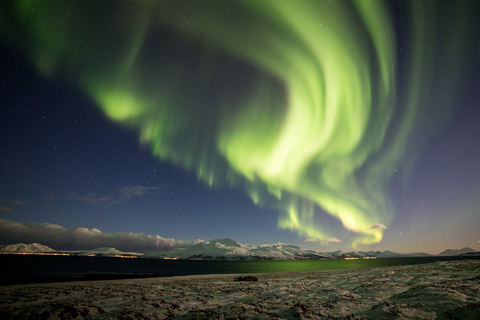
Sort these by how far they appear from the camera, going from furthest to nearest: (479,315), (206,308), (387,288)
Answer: (387,288)
(206,308)
(479,315)

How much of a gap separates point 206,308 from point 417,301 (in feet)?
36.5

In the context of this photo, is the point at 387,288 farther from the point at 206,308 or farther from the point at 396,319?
the point at 206,308

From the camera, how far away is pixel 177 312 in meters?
10.9

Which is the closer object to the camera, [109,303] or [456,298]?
[456,298]

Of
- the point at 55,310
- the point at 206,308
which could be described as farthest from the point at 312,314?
the point at 55,310

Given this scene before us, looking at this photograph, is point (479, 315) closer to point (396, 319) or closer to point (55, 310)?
point (396, 319)

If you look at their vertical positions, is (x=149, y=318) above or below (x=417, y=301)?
below

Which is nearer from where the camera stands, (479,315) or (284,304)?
(479,315)

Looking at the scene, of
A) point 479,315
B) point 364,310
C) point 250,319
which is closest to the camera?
point 479,315

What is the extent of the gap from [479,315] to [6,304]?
24736 mm

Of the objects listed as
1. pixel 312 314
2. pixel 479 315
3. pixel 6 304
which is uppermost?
pixel 479 315

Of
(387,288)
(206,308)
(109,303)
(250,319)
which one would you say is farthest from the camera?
(387,288)

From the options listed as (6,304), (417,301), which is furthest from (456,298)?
(6,304)

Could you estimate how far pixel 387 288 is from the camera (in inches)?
616
